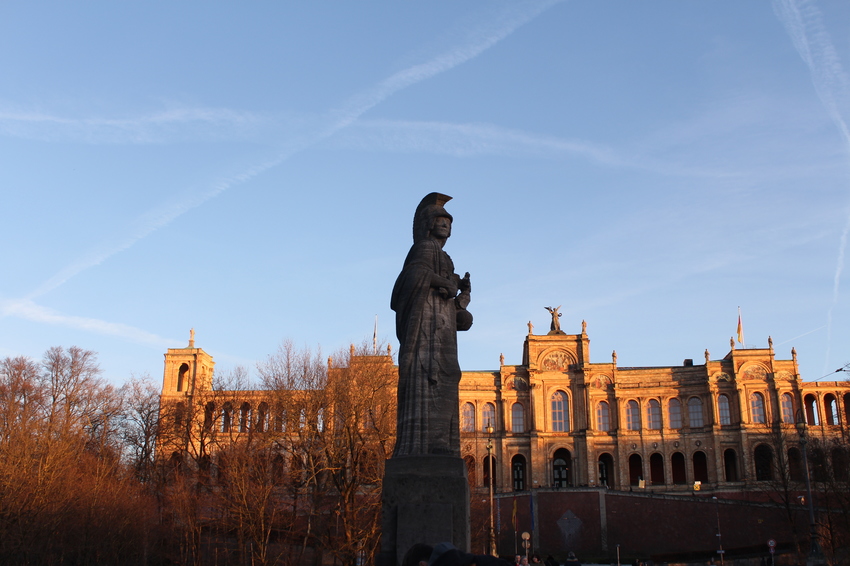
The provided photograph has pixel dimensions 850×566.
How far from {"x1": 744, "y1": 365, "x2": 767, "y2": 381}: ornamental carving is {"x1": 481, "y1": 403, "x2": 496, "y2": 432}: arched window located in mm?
22240

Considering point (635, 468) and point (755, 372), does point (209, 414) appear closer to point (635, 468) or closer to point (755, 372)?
point (635, 468)

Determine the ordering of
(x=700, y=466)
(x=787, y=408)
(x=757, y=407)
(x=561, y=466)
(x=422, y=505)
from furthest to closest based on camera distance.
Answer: (x=561, y=466) → (x=700, y=466) → (x=757, y=407) → (x=787, y=408) → (x=422, y=505)

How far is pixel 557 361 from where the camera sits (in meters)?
71.6

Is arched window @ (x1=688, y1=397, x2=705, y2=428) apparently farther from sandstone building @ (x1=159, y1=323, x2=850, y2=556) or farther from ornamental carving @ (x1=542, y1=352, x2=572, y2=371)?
ornamental carving @ (x1=542, y1=352, x2=572, y2=371)

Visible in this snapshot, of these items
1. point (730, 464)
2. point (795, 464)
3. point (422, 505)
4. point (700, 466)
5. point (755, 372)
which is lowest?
point (422, 505)

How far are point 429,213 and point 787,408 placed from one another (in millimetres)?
65788

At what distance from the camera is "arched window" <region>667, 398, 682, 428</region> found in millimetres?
70188

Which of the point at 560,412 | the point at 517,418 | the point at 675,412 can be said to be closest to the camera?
the point at 675,412

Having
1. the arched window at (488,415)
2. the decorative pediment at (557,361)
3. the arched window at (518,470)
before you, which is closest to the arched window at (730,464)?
the decorative pediment at (557,361)

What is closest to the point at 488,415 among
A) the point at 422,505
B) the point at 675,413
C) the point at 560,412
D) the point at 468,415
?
the point at 468,415

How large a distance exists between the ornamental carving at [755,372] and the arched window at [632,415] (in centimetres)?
975

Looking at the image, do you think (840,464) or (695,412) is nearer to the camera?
(840,464)

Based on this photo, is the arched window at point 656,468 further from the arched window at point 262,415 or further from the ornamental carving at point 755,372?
the arched window at point 262,415

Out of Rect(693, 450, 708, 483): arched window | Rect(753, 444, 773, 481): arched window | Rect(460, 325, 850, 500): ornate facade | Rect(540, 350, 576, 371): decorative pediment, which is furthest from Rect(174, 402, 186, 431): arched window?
Rect(753, 444, 773, 481): arched window
